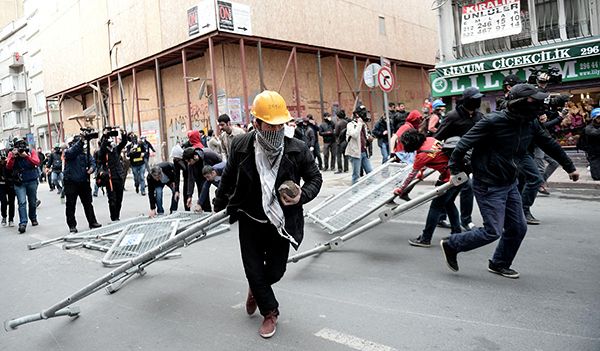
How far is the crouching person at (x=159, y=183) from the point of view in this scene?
824 centimetres

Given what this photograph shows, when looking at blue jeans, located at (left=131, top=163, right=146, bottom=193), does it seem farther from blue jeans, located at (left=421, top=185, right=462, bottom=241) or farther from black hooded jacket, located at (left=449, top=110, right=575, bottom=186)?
black hooded jacket, located at (left=449, top=110, right=575, bottom=186)

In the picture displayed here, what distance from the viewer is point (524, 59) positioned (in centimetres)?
1298

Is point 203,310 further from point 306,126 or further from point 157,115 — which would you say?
point 157,115

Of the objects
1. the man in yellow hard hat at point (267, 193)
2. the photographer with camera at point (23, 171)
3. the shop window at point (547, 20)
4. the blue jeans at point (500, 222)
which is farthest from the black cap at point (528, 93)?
the shop window at point (547, 20)

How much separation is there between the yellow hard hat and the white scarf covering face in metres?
0.21

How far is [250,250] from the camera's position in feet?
11.2

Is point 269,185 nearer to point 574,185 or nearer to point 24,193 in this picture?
point 574,185

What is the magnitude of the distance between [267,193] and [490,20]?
1289 cm

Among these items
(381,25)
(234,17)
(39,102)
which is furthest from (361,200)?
(39,102)

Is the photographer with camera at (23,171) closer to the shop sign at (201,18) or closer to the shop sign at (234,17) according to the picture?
the shop sign at (201,18)

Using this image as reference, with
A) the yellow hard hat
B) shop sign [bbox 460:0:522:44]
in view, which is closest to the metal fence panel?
the yellow hard hat

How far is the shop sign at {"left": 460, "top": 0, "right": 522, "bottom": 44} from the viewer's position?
1332 centimetres

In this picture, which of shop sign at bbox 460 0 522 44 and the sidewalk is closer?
the sidewalk

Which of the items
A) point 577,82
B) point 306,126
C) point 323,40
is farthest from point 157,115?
point 577,82
